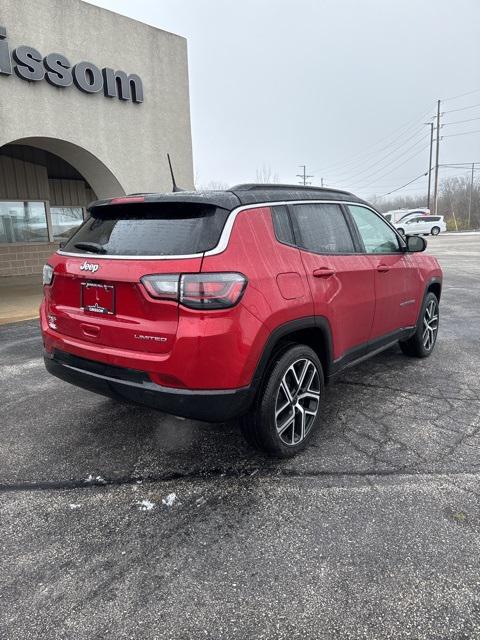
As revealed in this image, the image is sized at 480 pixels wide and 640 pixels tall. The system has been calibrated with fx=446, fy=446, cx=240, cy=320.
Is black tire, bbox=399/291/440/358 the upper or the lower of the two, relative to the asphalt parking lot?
upper

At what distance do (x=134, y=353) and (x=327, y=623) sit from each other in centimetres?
161

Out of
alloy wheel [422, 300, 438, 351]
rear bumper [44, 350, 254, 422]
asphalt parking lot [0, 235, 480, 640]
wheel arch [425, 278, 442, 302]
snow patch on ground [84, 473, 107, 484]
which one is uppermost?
wheel arch [425, 278, 442, 302]

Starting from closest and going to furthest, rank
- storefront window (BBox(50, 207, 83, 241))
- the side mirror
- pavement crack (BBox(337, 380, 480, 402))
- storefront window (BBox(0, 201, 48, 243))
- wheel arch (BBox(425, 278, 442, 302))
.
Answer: pavement crack (BBox(337, 380, 480, 402))
the side mirror
wheel arch (BBox(425, 278, 442, 302))
storefront window (BBox(0, 201, 48, 243))
storefront window (BBox(50, 207, 83, 241))

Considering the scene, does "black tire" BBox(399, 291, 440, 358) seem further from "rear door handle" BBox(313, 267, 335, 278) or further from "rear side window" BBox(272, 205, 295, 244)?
"rear side window" BBox(272, 205, 295, 244)

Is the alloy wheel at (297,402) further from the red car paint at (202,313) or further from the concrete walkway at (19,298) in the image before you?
the concrete walkway at (19,298)

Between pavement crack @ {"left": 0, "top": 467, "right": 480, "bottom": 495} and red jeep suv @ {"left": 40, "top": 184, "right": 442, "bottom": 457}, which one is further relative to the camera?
pavement crack @ {"left": 0, "top": 467, "right": 480, "bottom": 495}

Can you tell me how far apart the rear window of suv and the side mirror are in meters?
2.55

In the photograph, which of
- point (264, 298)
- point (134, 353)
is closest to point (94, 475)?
point (134, 353)

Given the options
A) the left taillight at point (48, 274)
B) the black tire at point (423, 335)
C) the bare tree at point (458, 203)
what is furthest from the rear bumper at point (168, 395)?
the bare tree at point (458, 203)

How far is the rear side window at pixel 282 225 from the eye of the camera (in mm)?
2893

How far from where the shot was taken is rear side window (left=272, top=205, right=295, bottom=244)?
9.49ft

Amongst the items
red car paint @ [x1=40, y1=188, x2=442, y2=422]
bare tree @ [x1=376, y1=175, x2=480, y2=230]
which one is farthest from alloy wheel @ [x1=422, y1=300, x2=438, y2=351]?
bare tree @ [x1=376, y1=175, x2=480, y2=230]

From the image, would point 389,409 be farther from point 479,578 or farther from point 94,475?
point 94,475

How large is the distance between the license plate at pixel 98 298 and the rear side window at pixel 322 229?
1.28m
